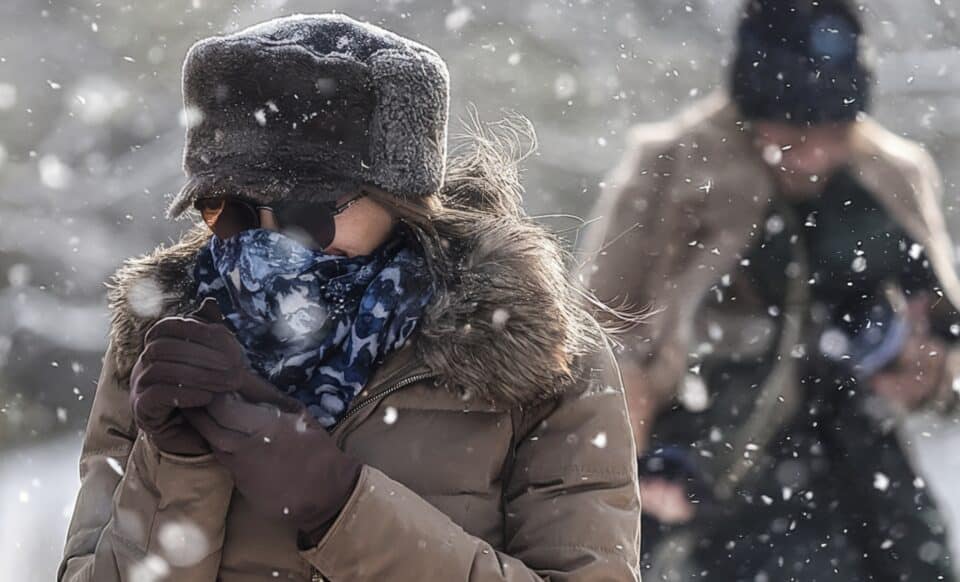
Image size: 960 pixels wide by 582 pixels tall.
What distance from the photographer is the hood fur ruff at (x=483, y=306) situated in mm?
2123

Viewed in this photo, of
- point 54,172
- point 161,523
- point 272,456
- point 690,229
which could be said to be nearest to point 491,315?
point 272,456

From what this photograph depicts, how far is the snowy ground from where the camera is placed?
6270 mm

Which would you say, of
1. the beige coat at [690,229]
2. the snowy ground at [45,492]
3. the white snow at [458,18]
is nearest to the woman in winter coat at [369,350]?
the beige coat at [690,229]

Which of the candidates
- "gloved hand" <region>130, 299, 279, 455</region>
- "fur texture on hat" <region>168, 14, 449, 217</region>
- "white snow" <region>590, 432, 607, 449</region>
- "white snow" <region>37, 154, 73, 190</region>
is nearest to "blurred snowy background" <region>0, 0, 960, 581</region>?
"white snow" <region>37, 154, 73, 190</region>

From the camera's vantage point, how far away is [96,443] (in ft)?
7.61

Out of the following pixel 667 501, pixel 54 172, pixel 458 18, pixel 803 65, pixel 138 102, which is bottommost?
pixel 54 172

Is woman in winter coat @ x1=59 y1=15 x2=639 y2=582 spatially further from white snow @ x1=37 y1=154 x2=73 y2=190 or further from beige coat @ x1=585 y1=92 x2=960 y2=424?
white snow @ x1=37 y1=154 x2=73 y2=190

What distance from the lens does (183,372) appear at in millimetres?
1870

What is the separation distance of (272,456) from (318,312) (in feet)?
1.09

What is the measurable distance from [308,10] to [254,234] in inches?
249

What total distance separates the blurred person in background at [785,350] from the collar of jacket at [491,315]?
1366 mm

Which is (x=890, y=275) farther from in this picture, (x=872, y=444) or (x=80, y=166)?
(x=80, y=166)

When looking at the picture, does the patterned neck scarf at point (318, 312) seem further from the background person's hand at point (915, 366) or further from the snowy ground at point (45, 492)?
the snowy ground at point (45, 492)

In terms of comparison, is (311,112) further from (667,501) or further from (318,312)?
(667,501)
